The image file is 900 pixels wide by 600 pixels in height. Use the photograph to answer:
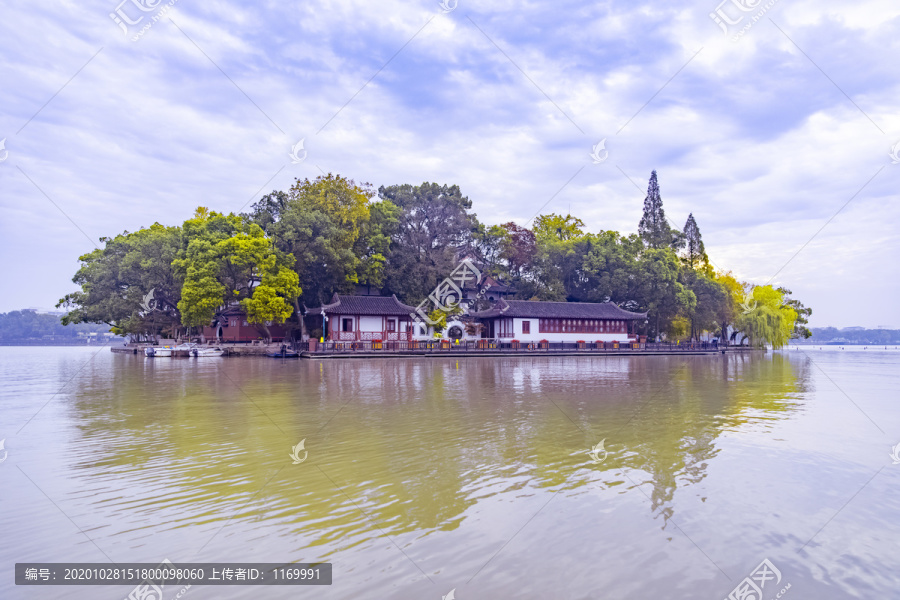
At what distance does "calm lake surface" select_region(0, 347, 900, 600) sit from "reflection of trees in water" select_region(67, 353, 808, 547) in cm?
5

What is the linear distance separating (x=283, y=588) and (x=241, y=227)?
4051 cm

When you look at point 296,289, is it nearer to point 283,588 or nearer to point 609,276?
point 609,276

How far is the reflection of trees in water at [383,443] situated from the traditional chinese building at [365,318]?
21.1 m

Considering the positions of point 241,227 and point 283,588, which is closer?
point 283,588

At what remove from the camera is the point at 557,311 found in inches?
1804

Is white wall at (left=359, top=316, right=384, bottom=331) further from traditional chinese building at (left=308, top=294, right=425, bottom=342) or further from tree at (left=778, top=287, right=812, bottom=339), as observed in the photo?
A: tree at (left=778, top=287, right=812, bottom=339)

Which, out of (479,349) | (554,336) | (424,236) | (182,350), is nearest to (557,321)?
(554,336)

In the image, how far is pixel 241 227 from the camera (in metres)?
41.2

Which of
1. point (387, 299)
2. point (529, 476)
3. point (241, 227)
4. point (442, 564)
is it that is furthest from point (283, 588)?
point (241, 227)

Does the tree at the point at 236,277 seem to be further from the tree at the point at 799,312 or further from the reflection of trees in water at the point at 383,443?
the tree at the point at 799,312

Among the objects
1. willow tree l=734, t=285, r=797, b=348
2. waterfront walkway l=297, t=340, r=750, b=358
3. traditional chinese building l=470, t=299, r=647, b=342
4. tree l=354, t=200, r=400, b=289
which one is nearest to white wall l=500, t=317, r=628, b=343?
traditional chinese building l=470, t=299, r=647, b=342

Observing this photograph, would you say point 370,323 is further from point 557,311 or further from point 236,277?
point 557,311

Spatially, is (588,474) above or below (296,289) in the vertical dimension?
below

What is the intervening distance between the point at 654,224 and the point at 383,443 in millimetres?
61104
